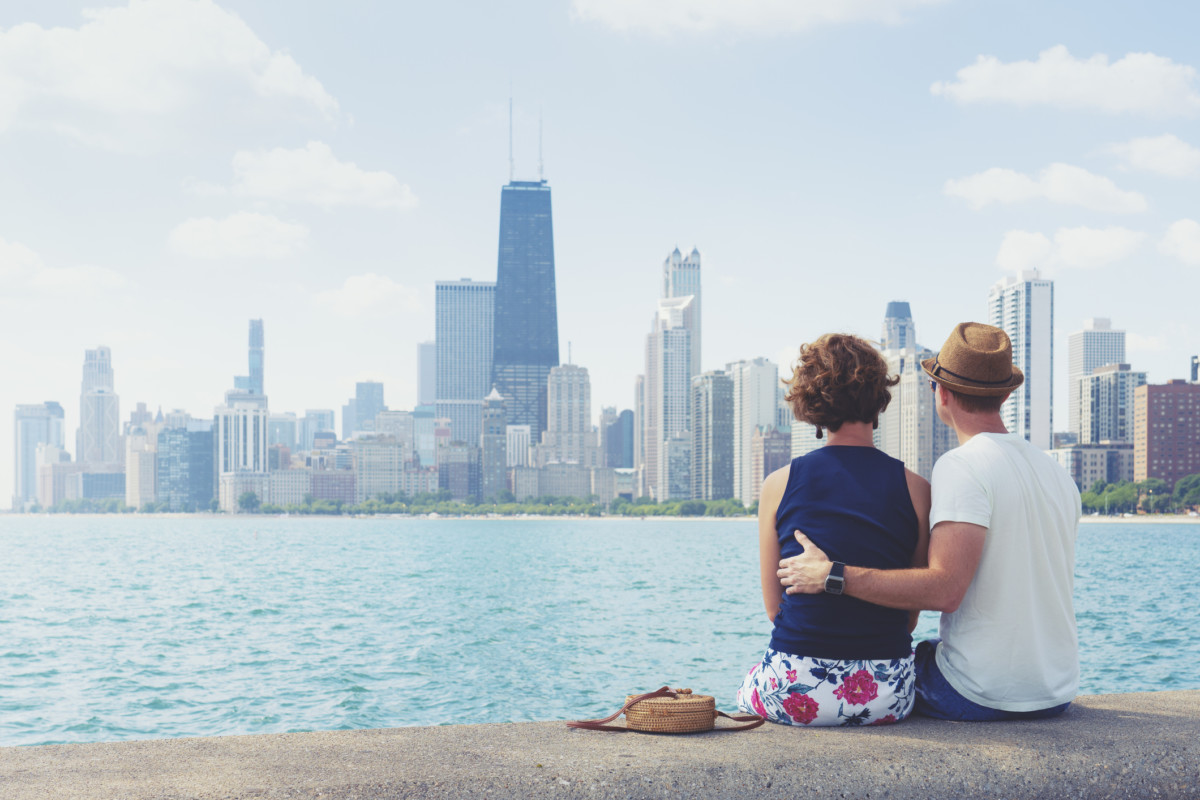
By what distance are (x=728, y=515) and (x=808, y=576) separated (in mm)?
184213

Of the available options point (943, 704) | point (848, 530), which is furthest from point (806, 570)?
point (943, 704)

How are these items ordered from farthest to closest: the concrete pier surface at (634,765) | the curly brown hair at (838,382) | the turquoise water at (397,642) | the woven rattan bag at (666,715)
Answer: the turquoise water at (397,642) → the curly brown hair at (838,382) → the woven rattan bag at (666,715) → the concrete pier surface at (634,765)

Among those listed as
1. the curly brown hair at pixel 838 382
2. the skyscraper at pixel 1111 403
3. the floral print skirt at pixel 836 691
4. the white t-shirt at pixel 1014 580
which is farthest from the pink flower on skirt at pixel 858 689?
the skyscraper at pixel 1111 403

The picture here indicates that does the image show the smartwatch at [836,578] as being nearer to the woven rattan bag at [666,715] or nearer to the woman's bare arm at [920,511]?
the woman's bare arm at [920,511]

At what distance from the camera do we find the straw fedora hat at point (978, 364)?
13.6ft

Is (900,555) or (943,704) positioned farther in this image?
(943,704)

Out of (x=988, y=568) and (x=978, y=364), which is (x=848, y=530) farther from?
(x=978, y=364)

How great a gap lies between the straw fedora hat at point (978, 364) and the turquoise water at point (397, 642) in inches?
552

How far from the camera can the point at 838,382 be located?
4059 millimetres

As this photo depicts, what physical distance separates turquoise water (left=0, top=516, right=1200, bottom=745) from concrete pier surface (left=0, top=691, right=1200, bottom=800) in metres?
14.1

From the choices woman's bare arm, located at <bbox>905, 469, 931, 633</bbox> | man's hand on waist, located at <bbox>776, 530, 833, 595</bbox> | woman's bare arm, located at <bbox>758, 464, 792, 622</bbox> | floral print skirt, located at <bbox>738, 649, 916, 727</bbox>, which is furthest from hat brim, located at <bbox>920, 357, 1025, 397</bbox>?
floral print skirt, located at <bbox>738, 649, 916, 727</bbox>

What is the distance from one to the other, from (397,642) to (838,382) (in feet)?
92.6

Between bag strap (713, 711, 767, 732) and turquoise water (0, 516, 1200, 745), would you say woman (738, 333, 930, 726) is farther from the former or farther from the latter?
turquoise water (0, 516, 1200, 745)

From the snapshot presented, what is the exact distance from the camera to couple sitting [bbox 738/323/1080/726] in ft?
13.2
